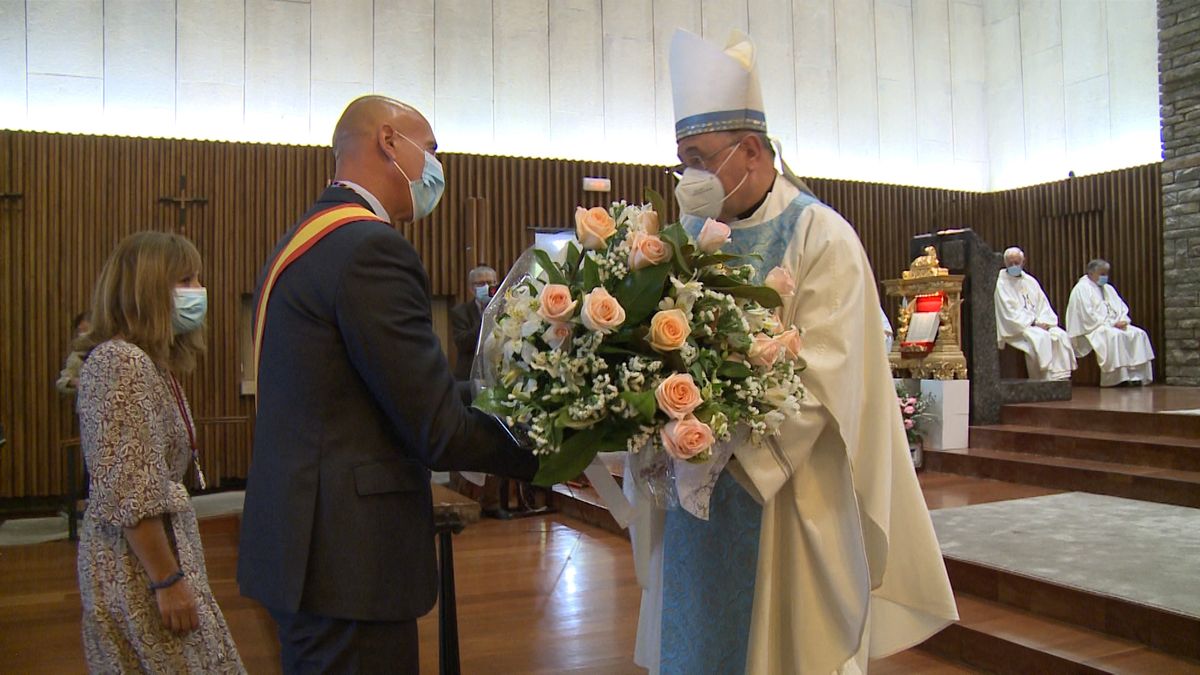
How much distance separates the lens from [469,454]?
5.22 ft

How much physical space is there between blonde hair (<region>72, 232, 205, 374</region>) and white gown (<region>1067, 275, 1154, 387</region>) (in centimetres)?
996

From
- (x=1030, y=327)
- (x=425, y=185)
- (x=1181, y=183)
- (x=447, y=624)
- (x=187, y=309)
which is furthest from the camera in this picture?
(x=1181, y=183)

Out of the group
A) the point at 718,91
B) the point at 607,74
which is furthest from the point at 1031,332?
the point at 718,91

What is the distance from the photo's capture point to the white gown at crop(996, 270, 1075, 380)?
9.11 m

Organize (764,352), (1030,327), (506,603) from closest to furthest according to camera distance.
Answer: (764,352) → (506,603) → (1030,327)

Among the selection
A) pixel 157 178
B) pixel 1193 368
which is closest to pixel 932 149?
pixel 1193 368

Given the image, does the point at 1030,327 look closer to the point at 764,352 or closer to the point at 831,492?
the point at 831,492

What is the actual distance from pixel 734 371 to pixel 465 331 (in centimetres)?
530

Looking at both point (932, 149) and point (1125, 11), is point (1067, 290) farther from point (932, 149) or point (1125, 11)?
point (1125, 11)

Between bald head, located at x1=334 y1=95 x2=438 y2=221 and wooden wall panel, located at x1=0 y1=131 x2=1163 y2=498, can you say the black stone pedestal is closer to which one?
wooden wall panel, located at x1=0 y1=131 x2=1163 y2=498

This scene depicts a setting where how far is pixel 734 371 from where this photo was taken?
5.04ft

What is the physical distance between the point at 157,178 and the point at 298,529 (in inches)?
319

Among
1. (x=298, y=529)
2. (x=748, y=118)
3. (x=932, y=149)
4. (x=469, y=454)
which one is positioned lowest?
(x=298, y=529)

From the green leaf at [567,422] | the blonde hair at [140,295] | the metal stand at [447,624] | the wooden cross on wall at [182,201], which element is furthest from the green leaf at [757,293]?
the wooden cross on wall at [182,201]
